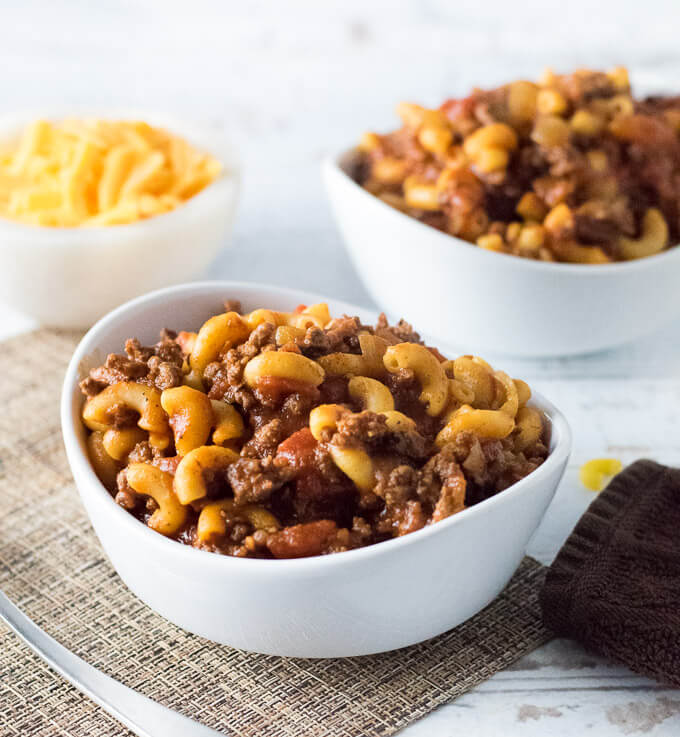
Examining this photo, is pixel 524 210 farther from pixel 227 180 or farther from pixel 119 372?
pixel 119 372

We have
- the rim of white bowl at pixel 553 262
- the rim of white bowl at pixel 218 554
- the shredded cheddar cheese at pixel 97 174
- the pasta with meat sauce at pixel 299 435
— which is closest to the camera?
the rim of white bowl at pixel 218 554

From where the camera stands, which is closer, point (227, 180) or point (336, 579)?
point (336, 579)

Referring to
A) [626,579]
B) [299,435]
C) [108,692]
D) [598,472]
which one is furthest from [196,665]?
[598,472]

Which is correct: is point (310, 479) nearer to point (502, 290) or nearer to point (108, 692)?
point (108, 692)

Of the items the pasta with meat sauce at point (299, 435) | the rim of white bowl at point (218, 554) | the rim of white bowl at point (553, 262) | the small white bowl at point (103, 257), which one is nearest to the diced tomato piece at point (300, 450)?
the pasta with meat sauce at point (299, 435)

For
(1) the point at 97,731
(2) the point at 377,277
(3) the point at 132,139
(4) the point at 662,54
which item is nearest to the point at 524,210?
(2) the point at 377,277

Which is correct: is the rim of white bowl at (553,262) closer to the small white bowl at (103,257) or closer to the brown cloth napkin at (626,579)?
the small white bowl at (103,257)
